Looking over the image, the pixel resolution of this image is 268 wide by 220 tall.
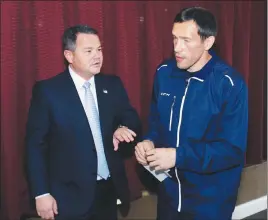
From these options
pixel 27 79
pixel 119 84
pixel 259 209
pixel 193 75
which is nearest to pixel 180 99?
pixel 193 75

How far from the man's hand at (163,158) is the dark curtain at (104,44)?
94cm

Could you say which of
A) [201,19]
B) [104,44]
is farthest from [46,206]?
[104,44]

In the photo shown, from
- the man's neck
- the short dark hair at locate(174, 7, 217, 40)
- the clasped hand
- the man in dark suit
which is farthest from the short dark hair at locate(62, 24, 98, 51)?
the clasped hand

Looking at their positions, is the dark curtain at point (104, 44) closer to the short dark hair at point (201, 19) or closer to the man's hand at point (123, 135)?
the man's hand at point (123, 135)

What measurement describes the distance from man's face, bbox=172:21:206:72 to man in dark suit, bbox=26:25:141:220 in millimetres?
371

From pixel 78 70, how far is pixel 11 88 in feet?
1.77

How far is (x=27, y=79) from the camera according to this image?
2.01m

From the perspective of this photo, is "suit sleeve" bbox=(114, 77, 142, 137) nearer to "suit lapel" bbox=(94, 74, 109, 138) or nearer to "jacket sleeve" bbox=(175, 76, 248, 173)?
"suit lapel" bbox=(94, 74, 109, 138)

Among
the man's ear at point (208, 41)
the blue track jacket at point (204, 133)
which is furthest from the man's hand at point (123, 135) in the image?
the man's ear at point (208, 41)

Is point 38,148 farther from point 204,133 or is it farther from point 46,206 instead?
point 204,133

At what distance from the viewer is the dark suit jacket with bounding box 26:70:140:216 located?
154 centimetres

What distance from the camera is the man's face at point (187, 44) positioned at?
1378mm

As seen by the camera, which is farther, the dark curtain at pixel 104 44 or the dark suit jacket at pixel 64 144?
the dark curtain at pixel 104 44

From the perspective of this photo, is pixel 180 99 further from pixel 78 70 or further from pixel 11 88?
pixel 11 88
